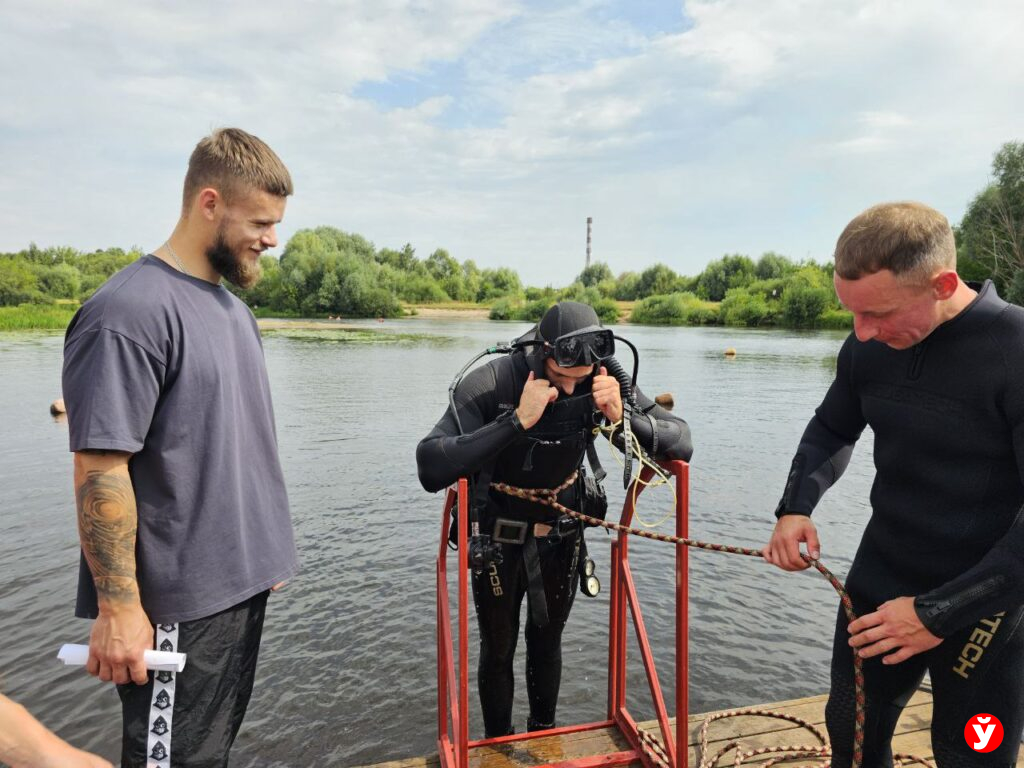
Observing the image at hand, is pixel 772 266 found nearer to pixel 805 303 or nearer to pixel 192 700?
pixel 805 303

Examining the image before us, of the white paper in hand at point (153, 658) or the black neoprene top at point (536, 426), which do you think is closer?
the white paper in hand at point (153, 658)

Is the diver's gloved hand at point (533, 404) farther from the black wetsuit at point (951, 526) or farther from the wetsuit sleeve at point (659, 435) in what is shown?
the black wetsuit at point (951, 526)

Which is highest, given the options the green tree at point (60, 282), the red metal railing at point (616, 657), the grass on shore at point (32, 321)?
the green tree at point (60, 282)

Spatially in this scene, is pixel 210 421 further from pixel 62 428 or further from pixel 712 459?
pixel 62 428

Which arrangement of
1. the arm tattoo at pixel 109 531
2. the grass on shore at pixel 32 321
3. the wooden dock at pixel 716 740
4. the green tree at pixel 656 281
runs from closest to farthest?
the arm tattoo at pixel 109 531
the wooden dock at pixel 716 740
the grass on shore at pixel 32 321
the green tree at pixel 656 281

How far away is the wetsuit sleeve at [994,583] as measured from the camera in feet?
6.30

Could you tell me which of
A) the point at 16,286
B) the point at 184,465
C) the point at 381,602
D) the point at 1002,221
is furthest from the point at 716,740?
the point at 16,286

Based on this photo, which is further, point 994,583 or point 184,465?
point 184,465

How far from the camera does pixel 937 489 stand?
7.28ft

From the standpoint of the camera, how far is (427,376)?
80.9ft

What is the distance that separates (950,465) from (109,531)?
2659 mm

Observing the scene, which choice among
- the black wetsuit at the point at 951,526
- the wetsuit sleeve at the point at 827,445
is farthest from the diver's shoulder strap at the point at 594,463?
the black wetsuit at the point at 951,526

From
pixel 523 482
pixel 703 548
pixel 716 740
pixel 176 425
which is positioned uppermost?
pixel 176 425

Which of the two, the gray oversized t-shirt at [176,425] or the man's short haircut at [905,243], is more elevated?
the man's short haircut at [905,243]
